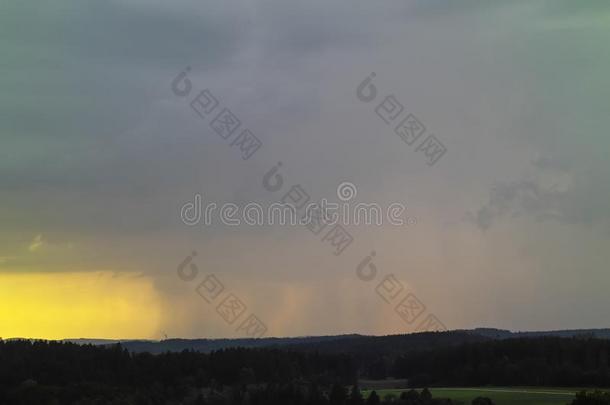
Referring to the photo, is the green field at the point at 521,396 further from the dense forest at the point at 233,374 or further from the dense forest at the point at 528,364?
the dense forest at the point at 528,364

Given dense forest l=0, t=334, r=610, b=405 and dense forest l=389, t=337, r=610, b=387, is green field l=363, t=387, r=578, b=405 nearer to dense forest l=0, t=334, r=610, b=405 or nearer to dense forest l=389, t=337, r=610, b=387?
dense forest l=0, t=334, r=610, b=405

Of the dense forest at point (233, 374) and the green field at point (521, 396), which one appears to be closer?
the green field at point (521, 396)

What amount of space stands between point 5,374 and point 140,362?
28.8m

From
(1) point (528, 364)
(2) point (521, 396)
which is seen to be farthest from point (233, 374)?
(2) point (521, 396)

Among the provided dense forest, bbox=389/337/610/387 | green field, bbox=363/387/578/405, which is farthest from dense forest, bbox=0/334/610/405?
green field, bbox=363/387/578/405

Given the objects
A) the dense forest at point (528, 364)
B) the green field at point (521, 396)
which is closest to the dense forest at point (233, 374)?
the dense forest at point (528, 364)

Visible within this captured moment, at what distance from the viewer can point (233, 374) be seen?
18550 cm

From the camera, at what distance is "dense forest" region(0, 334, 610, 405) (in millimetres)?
151500

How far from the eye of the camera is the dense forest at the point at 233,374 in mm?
151500

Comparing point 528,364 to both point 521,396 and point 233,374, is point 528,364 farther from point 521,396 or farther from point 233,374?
point 233,374

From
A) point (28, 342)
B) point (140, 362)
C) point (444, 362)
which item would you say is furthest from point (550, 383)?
point (28, 342)

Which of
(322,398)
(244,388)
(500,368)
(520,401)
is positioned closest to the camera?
(520,401)

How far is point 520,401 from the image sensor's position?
12706cm

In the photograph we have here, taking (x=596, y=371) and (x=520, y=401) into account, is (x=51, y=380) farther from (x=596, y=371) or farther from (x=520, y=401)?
(x=596, y=371)
